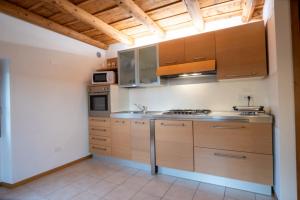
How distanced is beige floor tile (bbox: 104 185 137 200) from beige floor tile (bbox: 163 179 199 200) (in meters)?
0.43

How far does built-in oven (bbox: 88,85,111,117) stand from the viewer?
9.96 ft

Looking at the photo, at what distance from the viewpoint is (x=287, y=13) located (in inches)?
62.2

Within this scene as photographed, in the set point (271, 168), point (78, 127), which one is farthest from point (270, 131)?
point (78, 127)

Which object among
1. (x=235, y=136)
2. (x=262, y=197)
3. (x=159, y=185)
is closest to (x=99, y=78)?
(x=159, y=185)

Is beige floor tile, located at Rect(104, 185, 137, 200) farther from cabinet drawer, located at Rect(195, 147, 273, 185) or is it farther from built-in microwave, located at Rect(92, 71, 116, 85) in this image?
built-in microwave, located at Rect(92, 71, 116, 85)

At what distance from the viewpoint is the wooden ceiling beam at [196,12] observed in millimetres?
2150

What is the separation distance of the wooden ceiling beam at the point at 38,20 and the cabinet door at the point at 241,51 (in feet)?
7.94

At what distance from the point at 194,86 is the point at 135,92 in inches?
47.3

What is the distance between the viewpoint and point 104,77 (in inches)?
122

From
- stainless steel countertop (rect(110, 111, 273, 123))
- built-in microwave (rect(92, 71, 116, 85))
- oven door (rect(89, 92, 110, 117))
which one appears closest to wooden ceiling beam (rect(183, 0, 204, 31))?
stainless steel countertop (rect(110, 111, 273, 123))

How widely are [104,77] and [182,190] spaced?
2214 millimetres

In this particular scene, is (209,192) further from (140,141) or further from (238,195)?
(140,141)

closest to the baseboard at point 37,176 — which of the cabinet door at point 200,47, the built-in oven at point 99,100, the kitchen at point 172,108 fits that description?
the kitchen at point 172,108

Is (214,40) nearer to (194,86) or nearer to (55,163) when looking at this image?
(194,86)
